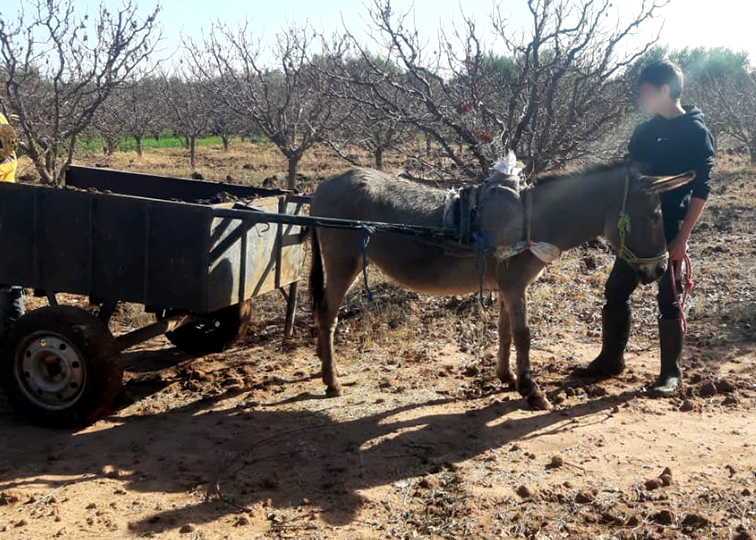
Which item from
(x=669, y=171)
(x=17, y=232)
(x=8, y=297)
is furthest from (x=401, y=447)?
(x=8, y=297)

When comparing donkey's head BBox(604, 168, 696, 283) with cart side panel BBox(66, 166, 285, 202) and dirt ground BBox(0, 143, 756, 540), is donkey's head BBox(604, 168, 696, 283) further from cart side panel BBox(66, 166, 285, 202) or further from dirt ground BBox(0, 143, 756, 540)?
cart side panel BBox(66, 166, 285, 202)

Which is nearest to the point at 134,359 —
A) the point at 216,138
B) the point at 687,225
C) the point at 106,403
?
the point at 106,403

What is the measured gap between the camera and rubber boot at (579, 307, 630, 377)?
17.1 feet

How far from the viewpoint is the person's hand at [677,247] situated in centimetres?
471

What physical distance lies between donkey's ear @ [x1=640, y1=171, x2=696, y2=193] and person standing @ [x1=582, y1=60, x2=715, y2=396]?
0.27 m

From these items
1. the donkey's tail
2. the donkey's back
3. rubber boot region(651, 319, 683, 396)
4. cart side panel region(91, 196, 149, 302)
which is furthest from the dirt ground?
the donkey's back

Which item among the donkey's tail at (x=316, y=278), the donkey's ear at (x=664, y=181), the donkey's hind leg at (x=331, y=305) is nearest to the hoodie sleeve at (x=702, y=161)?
the donkey's ear at (x=664, y=181)

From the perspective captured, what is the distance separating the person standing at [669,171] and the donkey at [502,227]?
0.29 metres

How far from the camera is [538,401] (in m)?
4.65

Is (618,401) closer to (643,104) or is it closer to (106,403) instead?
(643,104)

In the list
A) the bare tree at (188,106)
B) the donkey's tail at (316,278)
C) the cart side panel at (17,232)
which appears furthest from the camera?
the bare tree at (188,106)

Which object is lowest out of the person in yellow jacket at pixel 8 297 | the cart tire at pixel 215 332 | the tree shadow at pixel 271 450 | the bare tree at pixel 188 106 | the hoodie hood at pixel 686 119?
the tree shadow at pixel 271 450

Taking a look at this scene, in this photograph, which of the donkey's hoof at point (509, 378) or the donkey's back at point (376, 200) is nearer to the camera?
the donkey's back at point (376, 200)

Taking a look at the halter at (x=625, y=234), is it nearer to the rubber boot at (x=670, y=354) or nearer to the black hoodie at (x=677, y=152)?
the black hoodie at (x=677, y=152)
